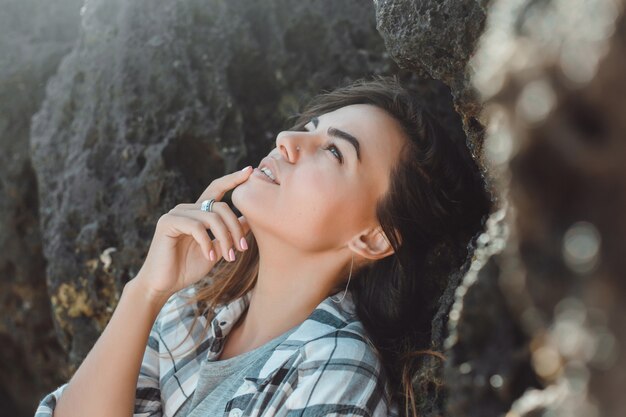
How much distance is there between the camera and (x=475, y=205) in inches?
113

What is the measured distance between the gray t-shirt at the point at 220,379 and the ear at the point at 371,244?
0.37 meters

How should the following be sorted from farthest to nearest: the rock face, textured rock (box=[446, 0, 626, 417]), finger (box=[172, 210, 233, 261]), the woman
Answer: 1. the rock face
2. finger (box=[172, 210, 233, 261])
3. the woman
4. textured rock (box=[446, 0, 626, 417])

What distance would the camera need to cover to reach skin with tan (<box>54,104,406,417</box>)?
2.46 meters

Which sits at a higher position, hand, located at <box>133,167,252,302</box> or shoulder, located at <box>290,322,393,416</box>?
hand, located at <box>133,167,252,302</box>

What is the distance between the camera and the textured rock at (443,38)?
7.13 feet

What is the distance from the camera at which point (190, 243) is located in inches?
107

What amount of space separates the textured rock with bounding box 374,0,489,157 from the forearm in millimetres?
1276

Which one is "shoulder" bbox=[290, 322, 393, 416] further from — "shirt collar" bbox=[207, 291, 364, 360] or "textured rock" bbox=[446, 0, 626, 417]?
"textured rock" bbox=[446, 0, 626, 417]

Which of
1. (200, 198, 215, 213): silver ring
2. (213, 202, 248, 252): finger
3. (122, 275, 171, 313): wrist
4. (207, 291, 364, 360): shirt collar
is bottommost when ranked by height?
(207, 291, 364, 360): shirt collar

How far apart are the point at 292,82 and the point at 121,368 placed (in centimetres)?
159

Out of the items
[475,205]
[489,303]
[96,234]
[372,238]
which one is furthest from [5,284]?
[489,303]

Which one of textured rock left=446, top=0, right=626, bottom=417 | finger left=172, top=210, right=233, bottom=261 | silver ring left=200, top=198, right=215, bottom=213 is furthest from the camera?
silver ring left=200, top=198, right=215, bottom=213

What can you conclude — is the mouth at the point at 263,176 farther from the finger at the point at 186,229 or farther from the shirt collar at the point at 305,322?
the shirt collar at the point at 305,322

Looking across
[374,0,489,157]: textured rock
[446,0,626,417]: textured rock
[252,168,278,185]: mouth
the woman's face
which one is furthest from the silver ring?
[446,0,626,417]: textured rock
